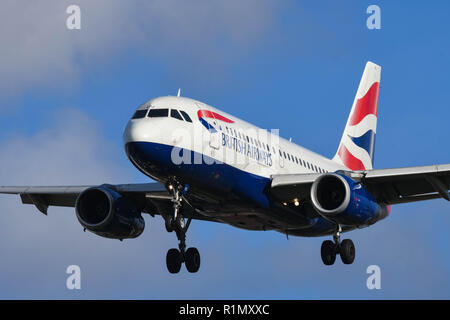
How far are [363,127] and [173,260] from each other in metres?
18.7

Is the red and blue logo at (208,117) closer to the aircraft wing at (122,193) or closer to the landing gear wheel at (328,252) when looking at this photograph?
the aircraft wing at (122,193)

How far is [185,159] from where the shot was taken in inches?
1315

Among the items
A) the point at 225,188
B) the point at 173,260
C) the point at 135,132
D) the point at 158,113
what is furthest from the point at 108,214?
the point at 135,132

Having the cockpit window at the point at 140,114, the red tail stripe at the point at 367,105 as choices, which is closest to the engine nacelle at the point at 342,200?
the cockpit window at the point at 140,114

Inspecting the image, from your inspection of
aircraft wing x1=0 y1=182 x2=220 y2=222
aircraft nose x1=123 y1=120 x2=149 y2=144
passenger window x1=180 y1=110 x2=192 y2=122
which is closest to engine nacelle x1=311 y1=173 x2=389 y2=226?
aircraft wing x1=0 y1=182 x2=220 y2=222

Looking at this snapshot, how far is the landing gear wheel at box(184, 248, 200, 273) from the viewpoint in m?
39.3

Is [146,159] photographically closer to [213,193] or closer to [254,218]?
[213,193]

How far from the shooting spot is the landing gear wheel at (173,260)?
129ft

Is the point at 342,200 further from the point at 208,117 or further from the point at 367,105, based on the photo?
the point at 367,105

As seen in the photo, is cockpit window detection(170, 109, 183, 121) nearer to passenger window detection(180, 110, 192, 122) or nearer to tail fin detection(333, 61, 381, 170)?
passenger window detection(180, 110, 192, 122)

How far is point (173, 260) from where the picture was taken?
3941cm

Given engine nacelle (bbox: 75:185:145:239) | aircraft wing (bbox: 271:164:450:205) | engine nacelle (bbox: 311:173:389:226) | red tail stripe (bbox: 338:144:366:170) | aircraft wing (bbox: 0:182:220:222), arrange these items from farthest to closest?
red tail stripe (bbox: 338:144:366:170) < engine nacelle (bbox: 75:185:145:239) < aircraft wing (bbox: 0:182:220:222) < aircraft wing (bbox: 271:164:450:205) < engine nacelle (bbox: 311:173:389:226)
